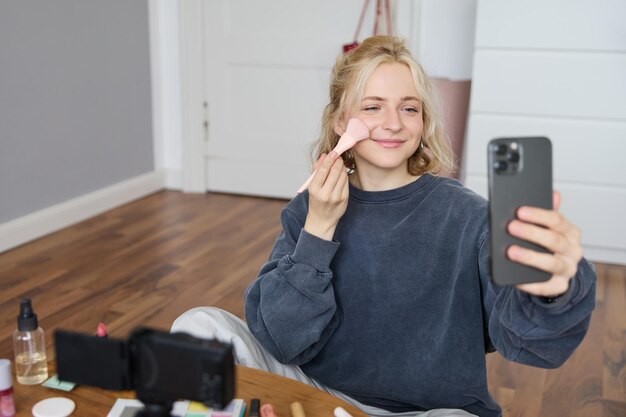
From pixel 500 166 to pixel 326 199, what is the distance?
0.43 metres

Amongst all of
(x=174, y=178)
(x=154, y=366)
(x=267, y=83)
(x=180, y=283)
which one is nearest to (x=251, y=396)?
(x=154, y=366)

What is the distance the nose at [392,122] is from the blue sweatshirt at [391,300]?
103 mm

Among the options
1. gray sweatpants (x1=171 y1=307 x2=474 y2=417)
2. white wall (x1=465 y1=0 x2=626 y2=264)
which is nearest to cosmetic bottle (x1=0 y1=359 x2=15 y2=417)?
gray sweatpants (x1=171 y1=307 x2=474 y2=417)

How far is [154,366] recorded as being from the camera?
630 mm

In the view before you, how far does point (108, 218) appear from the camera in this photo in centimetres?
342

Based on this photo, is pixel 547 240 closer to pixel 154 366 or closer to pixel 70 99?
pixel 154 366

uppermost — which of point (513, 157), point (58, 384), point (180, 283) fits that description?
point (513, 157)

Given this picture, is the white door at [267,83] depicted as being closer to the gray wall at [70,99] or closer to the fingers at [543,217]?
the gray wall at [70,99]

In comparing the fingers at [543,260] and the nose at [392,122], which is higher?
the nose at [392,122]

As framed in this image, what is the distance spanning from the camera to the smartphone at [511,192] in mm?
800

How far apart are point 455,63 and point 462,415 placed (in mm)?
2334

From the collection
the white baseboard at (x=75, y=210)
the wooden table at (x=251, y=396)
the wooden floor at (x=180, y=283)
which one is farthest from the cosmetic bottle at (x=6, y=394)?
the white baseboard at (x=75, y=210)

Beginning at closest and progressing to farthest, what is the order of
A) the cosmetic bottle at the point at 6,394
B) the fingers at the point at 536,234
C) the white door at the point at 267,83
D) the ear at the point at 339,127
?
the fingers at the point at 536,234 < the cosmetic bottle at the point at 6,394 < the ear at the point at 339,127 < the white door at the point at 267,83

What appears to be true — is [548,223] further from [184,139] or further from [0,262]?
[184,139]
